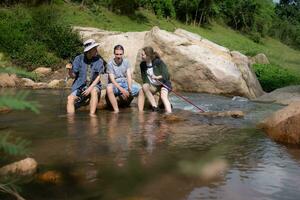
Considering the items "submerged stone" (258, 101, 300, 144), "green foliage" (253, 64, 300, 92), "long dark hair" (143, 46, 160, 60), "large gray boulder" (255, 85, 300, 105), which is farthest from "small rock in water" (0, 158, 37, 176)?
"green foliage" (253, 64, 300, 92)

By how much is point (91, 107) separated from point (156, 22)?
35.1 metres

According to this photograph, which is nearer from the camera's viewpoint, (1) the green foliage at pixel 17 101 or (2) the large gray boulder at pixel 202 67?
(1) the green foliage at pixel 17 101

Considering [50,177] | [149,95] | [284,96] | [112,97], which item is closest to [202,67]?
[284,96]

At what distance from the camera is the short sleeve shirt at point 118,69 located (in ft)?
36.2

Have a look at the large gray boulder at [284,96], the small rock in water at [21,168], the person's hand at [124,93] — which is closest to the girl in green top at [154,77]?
the person's hand at [124,93]

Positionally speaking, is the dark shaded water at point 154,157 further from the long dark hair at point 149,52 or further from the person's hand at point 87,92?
the long dark hair at point 149,52

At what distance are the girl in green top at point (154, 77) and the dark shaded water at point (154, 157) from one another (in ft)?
2.63

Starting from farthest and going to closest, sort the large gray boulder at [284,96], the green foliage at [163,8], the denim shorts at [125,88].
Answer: the green foliage at [163,8]
the large gray boulder at [284,96]
the denim shorts at [125,88]

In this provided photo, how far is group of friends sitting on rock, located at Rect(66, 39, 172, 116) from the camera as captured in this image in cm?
1048

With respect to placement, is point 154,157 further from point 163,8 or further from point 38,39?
point 163,8

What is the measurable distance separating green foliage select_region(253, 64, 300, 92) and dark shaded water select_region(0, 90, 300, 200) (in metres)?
10.7

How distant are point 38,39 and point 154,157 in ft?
56.5

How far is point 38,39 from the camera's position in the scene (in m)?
22.8

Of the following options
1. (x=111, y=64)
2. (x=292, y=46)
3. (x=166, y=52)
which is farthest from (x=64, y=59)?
(x=292, y=46)
